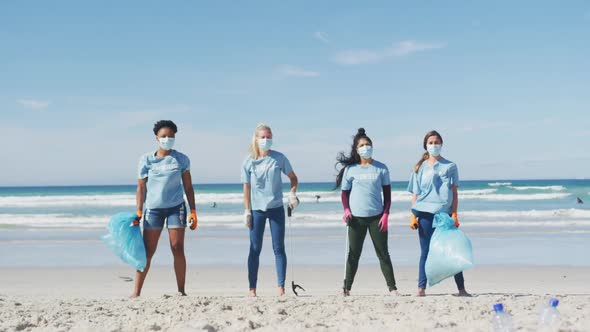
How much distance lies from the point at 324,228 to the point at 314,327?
10.1 metres

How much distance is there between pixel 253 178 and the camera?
510 cm

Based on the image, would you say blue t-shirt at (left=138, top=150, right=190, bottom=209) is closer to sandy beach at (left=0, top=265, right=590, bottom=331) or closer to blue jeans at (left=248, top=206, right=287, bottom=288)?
blue jeans at (left=248, top=206, right=287, bottom=288)

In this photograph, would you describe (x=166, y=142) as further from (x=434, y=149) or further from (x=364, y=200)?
(x=434, y=149)

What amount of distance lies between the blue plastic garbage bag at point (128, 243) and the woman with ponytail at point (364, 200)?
6.36 ft

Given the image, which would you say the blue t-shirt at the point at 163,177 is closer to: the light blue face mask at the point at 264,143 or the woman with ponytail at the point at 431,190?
the light blue face mask at the point at 264,143

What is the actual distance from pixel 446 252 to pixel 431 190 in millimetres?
601

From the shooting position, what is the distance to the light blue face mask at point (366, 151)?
204 inches

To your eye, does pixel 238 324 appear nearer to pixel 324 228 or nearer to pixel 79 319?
pixel 79 319

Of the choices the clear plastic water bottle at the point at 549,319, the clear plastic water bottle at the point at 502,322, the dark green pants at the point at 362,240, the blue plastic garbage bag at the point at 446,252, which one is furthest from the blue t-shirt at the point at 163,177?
the clear plastic water bottle at the point at 549,319

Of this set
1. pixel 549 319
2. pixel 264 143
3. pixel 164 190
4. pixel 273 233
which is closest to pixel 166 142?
pixel 164 190

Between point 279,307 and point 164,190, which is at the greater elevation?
point 164,190

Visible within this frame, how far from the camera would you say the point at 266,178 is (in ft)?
16.5

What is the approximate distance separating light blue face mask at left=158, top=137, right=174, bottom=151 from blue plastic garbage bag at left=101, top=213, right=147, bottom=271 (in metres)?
→ 0.77

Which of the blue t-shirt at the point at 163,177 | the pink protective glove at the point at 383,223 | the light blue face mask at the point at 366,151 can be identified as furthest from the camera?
the light blue face mask at the point at 366,151
